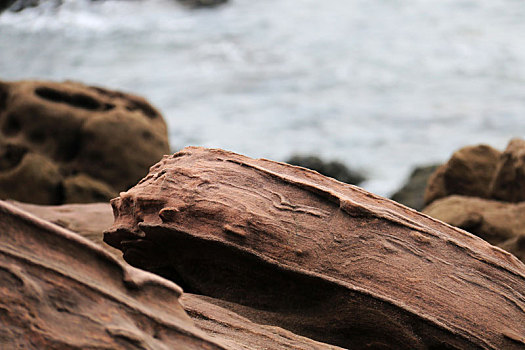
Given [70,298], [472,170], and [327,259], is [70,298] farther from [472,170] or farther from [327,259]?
[472,170]

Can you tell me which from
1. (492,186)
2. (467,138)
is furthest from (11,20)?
(492,186)

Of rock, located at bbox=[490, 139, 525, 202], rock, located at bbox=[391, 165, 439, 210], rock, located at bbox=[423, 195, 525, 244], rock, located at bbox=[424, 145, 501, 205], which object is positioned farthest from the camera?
rock, located at bbox=[391, 165, 439, 210]

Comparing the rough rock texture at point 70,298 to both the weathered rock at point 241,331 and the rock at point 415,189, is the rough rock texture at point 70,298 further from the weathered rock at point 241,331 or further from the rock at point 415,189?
the rock at point 415,189

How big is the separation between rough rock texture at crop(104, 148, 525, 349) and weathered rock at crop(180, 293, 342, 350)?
87mm

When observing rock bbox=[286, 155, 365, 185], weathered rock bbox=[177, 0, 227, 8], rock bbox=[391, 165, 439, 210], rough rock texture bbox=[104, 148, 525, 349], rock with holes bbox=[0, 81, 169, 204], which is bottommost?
rock with holes bbox=[0, 81, 169, 204]

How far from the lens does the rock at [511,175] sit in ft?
10.9

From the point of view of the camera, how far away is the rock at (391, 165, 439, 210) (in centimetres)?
544

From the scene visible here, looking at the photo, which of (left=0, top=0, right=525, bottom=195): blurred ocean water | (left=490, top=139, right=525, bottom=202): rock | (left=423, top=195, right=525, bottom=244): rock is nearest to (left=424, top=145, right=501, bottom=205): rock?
(left=490, top=139, right=525, bottom=202): rock

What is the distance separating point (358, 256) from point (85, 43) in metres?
9.88

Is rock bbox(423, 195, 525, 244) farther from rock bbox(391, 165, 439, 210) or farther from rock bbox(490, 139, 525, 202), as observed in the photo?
rock bbox(391, 165, 439, 210)

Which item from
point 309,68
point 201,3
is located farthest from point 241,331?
point 201,3

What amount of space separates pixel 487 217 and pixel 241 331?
7.02ft

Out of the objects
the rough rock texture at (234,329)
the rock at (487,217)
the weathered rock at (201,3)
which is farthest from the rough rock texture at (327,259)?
the weathered rock at (201,3)

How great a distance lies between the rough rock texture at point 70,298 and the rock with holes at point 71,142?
3195 mm
